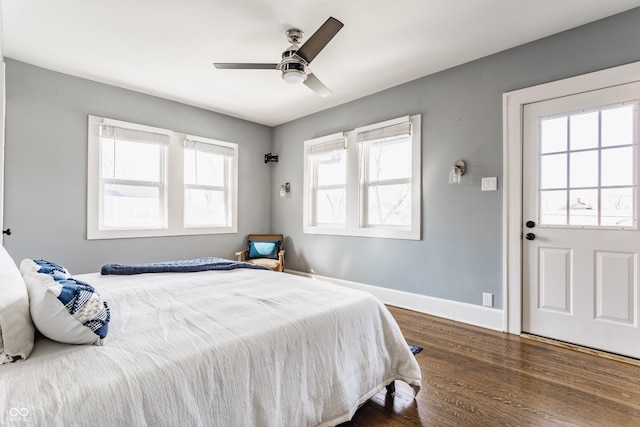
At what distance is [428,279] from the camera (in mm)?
3346

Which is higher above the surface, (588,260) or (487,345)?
(588,260)

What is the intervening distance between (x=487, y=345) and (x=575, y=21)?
8.84 ft

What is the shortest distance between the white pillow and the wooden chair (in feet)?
10.5

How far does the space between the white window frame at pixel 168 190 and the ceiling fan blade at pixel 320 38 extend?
2.59 metres

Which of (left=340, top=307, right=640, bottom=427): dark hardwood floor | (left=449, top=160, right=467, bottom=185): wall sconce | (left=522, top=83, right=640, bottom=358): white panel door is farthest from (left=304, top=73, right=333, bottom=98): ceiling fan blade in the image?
(left=340, top=307, right=640, bottom=427): dark hardwood floor

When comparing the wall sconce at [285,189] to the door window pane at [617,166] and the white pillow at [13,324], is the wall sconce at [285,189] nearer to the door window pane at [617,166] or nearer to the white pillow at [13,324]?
the door window pane at [617,166]

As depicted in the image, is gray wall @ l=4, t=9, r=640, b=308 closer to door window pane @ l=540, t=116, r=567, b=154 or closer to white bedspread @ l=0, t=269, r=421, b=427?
door window pane @ l=540, t=116, r=567, b=154

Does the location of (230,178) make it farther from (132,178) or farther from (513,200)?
(513,200)

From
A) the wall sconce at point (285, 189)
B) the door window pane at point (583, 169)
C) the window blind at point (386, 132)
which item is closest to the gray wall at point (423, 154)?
the window blind at point (386, 132)

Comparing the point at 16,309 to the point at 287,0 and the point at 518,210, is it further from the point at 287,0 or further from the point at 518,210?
the point at 518,210

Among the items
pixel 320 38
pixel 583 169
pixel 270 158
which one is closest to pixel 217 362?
pixel 320 38

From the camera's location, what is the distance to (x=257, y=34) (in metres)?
2.58

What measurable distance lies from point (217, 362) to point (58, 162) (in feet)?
11.4

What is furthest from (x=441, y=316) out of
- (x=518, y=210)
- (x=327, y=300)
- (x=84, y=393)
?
(x=84, y=393)
